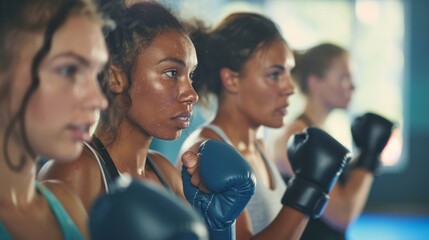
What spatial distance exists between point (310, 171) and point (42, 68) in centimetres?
118

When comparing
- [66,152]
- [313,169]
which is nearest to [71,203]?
[66,152]

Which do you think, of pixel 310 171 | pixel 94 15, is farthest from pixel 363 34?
pixel 94 15

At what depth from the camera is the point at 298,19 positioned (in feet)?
28.3

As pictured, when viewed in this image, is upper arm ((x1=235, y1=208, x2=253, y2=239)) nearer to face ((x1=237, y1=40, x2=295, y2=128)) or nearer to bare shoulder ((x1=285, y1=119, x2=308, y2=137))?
face ((x1=237, y1=40, x2=295, y2=128))

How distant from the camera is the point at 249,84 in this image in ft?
8.76

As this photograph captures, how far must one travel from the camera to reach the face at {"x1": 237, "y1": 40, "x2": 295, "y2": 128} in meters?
2.67

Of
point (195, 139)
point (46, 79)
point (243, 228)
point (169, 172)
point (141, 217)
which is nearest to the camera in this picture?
point (141, 217)

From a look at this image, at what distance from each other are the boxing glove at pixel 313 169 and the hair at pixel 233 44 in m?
0.39

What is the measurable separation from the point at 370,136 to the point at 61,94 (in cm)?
216

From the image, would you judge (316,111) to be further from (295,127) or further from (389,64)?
(389,64)

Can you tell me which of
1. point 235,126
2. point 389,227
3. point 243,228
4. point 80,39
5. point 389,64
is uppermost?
point 389,64

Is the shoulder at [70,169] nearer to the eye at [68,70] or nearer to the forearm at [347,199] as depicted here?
the eye at [68,70]

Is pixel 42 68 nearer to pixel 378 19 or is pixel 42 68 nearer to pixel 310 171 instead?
pixel 310 171

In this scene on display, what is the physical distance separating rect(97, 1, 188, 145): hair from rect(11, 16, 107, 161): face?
48 centimetres
